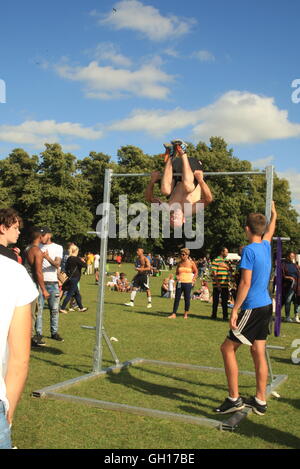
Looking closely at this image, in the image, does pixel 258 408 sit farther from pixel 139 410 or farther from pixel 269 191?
pixel 269 191

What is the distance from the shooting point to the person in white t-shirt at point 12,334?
224 cm

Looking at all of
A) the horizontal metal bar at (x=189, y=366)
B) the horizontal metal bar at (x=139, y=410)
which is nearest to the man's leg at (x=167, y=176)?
the horizontal metal bar at (x=139, y=410)

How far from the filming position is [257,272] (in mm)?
5570

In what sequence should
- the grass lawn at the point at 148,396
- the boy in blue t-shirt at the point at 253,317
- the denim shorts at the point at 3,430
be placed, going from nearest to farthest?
the denim shorts at the point at 3,430, the grass lawn at the point at 148,396, the boy in blue t-shirt at the point at 253,317

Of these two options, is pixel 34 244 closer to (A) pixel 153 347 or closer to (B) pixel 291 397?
(A) pixel 153 347

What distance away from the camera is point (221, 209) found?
49.2 metres

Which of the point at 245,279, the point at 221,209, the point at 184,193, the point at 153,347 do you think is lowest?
the point at 153,347

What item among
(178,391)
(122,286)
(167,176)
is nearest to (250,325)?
(178,391)

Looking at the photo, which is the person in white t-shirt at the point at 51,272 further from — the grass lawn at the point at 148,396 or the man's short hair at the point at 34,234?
the grass lawn at the point at 148,396

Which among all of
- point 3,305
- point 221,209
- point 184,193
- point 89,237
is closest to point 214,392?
point 184,193

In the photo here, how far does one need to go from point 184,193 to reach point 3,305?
4450mm

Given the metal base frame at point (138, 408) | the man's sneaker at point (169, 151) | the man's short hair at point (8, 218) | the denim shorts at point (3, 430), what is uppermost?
the man's sneaker at point (169, 151)
